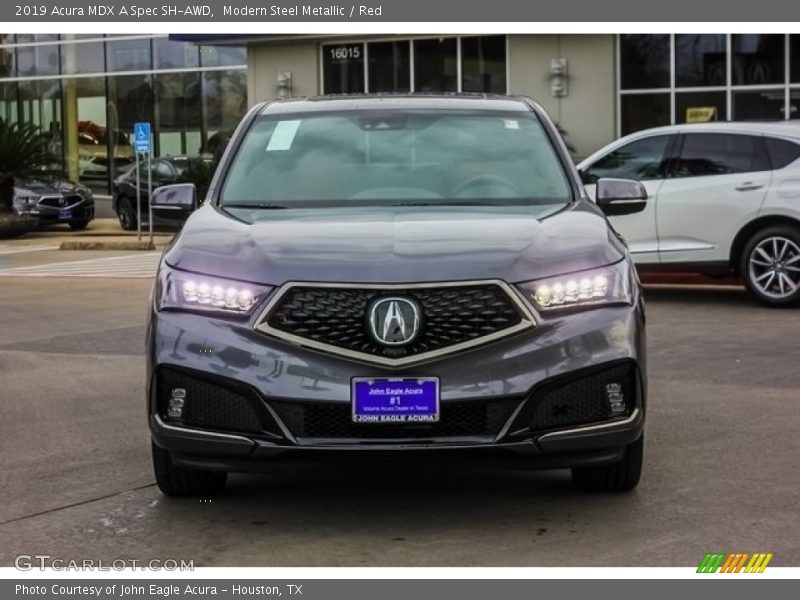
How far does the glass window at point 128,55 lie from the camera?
116ft

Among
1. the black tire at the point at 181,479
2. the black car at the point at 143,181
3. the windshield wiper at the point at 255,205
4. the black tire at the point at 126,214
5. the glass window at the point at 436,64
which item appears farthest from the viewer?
the black tire at the point at 126,214

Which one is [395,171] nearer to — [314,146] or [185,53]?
[314,146]

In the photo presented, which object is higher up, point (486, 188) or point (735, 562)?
point (486, 188)

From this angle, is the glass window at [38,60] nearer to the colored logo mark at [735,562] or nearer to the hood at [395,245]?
the hood at [395,245]

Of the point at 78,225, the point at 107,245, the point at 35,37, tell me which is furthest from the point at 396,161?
the point at 35,37

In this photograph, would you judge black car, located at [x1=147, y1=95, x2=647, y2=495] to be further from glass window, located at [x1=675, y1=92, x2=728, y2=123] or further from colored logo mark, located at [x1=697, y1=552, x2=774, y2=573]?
glass window, located at [x1=675, y1=92, x2=728, y2=123]

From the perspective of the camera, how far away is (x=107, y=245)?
24.2 metres

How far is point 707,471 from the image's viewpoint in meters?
6.28

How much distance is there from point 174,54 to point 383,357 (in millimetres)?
30763

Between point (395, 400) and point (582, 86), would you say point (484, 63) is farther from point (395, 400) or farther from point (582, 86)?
point (395, 400)

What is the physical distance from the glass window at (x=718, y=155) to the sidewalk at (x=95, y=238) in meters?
12.6

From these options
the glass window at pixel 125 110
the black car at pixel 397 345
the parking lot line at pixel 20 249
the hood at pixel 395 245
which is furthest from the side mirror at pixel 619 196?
the glass window at pixel 125 110

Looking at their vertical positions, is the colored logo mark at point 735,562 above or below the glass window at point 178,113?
below
